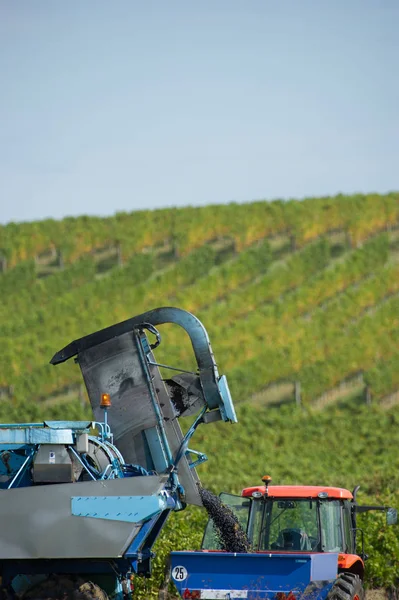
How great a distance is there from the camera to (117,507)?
26.8ft

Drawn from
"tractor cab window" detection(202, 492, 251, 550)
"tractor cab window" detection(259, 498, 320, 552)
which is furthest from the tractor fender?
"tractor cab window" detection(202, 492, 251, 550)

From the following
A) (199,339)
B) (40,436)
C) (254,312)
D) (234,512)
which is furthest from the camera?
(254,312)

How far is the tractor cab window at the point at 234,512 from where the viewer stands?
33.4 feet

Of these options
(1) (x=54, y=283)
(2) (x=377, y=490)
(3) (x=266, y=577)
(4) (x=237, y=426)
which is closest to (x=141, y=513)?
(3) (x=266, y=577)

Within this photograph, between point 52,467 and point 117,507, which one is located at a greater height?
point 52,467

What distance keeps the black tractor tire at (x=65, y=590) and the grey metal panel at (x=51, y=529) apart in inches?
15.2

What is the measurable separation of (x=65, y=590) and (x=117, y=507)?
891 millimetres

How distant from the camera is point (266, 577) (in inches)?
328

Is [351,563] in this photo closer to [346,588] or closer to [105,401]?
[346,588]

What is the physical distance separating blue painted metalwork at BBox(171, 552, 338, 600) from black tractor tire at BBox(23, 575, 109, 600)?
Result: 2.58 feet

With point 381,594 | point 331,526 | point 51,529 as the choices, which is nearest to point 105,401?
point 51,529

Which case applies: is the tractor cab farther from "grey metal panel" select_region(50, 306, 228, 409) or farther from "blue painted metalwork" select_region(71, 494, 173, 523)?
"blue painted metalwork" select_region(71, 494, 173, 523)

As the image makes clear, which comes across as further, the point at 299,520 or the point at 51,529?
the point at 299,520

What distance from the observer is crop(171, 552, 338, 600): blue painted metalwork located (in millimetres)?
8250
